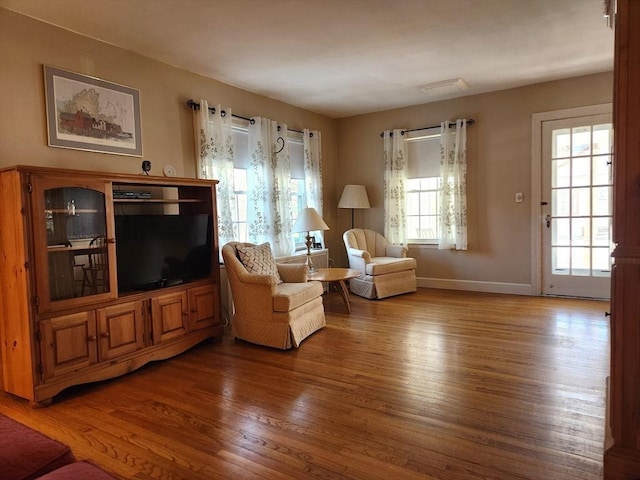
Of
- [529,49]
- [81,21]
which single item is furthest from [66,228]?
[529,49]

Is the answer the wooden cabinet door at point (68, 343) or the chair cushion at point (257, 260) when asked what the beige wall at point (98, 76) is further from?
the wooden cabinet door at point (68, 343)

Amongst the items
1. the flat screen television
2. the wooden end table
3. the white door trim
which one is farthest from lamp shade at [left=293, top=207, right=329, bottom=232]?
the white door trim

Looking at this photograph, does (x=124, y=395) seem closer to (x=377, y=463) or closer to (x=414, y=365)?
(x=377, y=463)

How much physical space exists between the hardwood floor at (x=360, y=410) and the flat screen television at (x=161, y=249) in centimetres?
66

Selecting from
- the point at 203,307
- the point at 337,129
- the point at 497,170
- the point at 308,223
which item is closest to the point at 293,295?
the point at 203,307

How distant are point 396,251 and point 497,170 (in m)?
1.67

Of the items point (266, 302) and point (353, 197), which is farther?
point (353, 197)

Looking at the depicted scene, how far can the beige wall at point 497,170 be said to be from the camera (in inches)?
195

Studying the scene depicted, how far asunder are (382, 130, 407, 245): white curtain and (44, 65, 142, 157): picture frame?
11.4 feet

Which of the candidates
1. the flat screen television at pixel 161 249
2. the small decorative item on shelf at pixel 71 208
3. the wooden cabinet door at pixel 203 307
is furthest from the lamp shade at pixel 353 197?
the small decorative item on shelf at pixel 71 208

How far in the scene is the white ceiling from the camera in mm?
2891

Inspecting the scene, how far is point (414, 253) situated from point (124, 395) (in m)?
4.33

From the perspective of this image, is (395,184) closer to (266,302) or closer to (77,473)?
(266,302)

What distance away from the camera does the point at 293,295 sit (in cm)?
353
